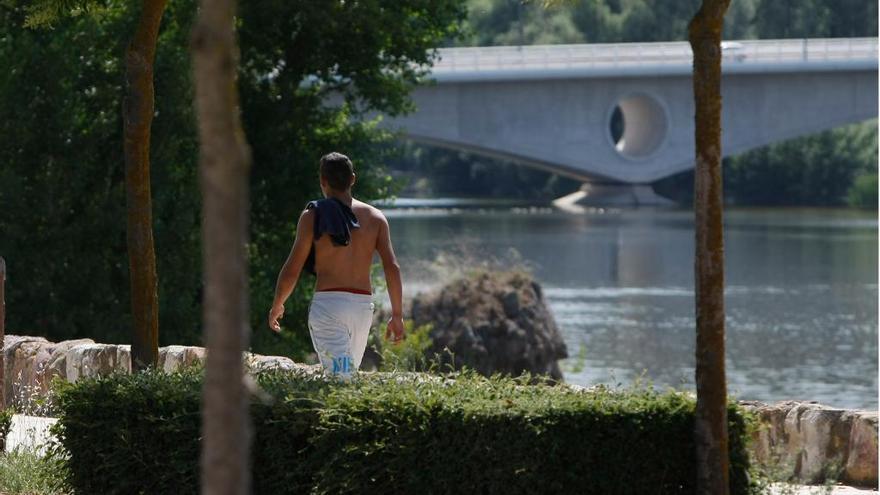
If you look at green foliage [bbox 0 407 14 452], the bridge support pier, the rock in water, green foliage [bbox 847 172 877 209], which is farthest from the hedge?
green foliage [bbox 847 172 877 209]

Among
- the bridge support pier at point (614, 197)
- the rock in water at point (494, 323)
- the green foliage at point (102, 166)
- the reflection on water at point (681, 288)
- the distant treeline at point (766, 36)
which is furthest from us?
the distant treeline at point (766, 36)

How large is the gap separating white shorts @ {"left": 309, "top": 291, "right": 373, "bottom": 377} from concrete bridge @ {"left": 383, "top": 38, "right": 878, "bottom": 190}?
32327 mm

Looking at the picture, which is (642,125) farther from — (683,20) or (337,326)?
(337,326)

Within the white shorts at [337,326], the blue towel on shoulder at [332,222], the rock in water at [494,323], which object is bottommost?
the rock in water at [494,323]

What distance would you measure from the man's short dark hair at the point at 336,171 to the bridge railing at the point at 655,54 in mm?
34539

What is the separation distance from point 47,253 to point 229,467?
44.4 feet

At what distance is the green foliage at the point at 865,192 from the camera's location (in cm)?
5366

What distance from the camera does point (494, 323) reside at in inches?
786

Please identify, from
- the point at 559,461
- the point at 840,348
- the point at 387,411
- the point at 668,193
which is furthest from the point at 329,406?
the point at 668,193

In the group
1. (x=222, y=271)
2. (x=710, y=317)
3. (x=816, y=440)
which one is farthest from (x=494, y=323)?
(x=222, y=271)

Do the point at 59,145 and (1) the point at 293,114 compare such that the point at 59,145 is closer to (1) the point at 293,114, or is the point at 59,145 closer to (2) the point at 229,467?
(1) the point at 293,114

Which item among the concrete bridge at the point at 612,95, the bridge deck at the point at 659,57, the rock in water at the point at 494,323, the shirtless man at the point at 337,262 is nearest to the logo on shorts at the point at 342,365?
the shirtless man at the point at 337,262

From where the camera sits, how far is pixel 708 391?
599 centimetres

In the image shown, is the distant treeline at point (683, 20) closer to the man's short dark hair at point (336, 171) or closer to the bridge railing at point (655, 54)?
the bridge railing at point (655, 54)
